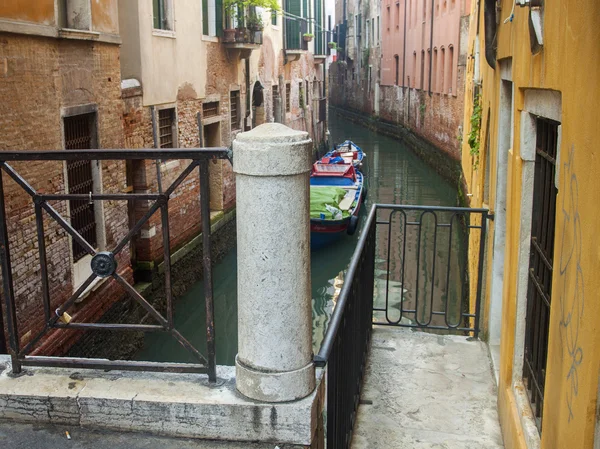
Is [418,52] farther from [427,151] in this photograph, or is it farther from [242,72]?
[242,72]

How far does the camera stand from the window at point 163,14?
10.9 meters

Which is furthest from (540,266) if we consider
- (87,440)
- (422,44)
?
(422,44)

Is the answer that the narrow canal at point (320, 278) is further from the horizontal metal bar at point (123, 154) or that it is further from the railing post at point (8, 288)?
the horizontal metal bar at point (123, 154)

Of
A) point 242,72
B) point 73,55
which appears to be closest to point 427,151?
point 242,72

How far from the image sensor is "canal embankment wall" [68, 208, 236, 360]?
778 cm

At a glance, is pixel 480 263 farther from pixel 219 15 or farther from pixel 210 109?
pixel 219 15

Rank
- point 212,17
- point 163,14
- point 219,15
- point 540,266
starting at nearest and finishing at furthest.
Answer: point 540,266 < point 163,14 < point 212,17 < point 219,15

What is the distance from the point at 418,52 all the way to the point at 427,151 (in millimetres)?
5060

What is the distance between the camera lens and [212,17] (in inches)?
524

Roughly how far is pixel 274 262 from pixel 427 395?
242 centimetres

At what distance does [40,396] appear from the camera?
8.24 ft

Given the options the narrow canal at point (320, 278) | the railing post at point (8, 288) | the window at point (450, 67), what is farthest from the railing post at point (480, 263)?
the window at point (450, 67)

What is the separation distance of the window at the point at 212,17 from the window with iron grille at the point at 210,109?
52.7 inches

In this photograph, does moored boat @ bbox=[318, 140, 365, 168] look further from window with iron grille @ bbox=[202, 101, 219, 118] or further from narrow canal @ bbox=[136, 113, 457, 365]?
window with iron grille @ bbox=[202, 101, 219, 118]
